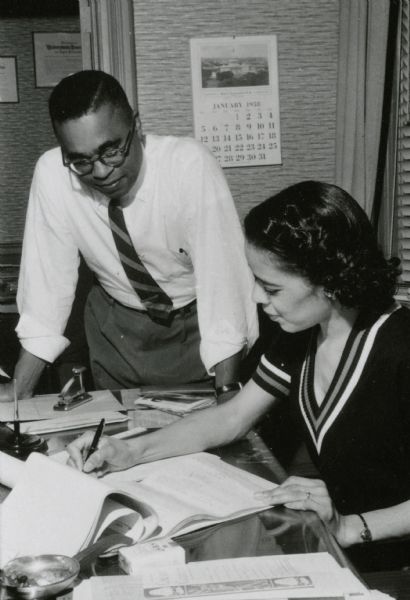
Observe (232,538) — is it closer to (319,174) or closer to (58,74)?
(319,174)

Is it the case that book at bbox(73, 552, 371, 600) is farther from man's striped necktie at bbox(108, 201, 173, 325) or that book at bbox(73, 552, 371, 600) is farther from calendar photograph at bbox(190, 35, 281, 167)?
calendar photograph at bbox(190, 35, 281, 167)

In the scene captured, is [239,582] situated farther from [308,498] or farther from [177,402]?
[177,402]

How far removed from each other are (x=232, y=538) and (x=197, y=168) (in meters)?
1.19

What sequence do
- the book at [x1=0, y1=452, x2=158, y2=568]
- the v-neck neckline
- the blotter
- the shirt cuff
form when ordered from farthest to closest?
the shirt cuff → the blotter → the v-neck neckline → the book at [x1=0, y1=452, x2=158, y2=568]

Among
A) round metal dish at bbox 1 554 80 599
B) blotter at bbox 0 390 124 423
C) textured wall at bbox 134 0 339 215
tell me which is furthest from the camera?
textured wall at bbox 134 0 339 215

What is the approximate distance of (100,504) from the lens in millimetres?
1092

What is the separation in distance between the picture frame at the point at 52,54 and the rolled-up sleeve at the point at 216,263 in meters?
2.14

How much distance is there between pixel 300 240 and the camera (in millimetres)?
1403

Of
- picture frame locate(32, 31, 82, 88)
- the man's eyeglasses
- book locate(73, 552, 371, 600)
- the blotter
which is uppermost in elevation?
picture frame locate(32, 31, 82, 88)

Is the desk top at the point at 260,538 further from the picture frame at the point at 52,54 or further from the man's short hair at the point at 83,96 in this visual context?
the picture frame at the point at 52,54

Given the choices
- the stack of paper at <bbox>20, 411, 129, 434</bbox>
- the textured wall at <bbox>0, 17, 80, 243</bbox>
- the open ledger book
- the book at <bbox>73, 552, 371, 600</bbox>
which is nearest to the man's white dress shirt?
the stack of paper at <bbox>20, 411, 129, 434</bbox>

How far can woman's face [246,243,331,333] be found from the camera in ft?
4.70

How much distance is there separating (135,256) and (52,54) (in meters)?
2.18

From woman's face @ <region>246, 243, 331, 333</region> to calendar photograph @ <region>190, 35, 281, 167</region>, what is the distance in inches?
61.2
